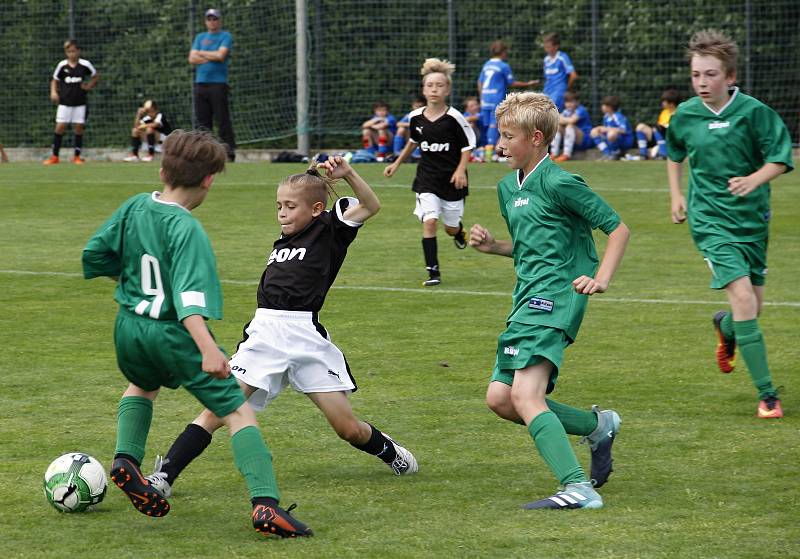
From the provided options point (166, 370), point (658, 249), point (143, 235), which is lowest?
point (658, 249)

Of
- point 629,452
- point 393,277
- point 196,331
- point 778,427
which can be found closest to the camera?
point 196,331

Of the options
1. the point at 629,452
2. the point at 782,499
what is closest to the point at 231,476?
the point at 629,452

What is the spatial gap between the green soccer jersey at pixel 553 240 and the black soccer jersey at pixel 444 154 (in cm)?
649

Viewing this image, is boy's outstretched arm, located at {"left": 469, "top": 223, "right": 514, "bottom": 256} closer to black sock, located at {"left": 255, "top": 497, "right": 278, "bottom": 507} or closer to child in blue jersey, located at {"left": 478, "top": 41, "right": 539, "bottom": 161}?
black sock, located at {"left": 255, "top": 497, "right": 278, "bottom": 507}

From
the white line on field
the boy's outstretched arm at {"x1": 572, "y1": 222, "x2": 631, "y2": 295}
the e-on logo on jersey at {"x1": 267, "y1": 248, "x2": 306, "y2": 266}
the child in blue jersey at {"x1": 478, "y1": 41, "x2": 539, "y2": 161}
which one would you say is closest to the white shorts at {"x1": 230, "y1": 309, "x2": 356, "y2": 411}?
the e-on logo on jersey at {"x1": 267, "y1": 248, "x2": 306, "y2": 266}

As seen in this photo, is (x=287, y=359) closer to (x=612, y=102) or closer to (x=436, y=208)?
(x=436, y=208)

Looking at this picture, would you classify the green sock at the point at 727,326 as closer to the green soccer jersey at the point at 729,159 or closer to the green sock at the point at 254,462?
the green soccer jersey at the point at 729,159

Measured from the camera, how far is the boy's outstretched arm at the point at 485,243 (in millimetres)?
5457

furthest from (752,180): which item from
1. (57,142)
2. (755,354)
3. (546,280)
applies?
(57,142)

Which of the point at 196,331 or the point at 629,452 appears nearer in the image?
the point at 196,331

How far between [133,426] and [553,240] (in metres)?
1.79

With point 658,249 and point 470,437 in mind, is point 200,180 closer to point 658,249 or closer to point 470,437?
point 470,437

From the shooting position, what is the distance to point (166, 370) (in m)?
4.95

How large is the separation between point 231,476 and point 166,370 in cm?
101
